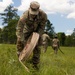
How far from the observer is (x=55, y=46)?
2719 centimetres

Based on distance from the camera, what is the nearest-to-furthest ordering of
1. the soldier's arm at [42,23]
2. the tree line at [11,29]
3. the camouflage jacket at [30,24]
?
the camouflage jacket at [30,24]
the soldier's arm at [42,23]
the tree line at [11,29]

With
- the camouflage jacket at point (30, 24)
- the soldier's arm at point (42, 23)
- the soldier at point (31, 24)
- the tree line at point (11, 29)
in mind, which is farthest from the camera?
the tree line at point (11, 29)

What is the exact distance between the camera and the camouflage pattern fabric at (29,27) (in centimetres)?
984

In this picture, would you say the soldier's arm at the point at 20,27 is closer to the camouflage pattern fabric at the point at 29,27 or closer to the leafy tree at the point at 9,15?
the camouflage pattern fabric at the point at 29,27

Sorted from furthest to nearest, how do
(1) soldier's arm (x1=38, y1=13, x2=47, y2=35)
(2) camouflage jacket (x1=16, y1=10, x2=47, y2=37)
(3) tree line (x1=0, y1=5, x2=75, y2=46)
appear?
(3) tree line (x1=0, y1=5, x2=75, y2=46) → (1) soldier's arm (x1=38, y1=13, x2=47, y2=35) → (2) camouflage jacket (x1=16, y1=10, x2=47, y2=37)

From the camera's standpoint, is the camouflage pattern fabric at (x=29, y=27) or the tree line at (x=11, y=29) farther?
the tree line at (x=11, y=29)

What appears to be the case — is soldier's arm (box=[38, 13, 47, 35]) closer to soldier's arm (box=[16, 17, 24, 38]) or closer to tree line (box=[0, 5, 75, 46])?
soldier's arm (box=[16, 17, 24, 38])

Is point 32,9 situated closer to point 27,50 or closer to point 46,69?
point 27,50

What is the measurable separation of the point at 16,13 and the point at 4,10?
17.6ft

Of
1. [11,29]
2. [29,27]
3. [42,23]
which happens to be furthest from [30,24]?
[11,29]

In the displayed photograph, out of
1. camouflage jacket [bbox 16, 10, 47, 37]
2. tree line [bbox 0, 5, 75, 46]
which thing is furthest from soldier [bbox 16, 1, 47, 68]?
tree line [bbox 0, 5, 75, 46]

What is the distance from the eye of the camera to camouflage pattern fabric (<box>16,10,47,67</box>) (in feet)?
32.3

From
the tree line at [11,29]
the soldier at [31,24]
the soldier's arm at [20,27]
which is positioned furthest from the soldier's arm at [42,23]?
the tree line at [11,29]

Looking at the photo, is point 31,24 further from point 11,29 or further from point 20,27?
point 11,29
